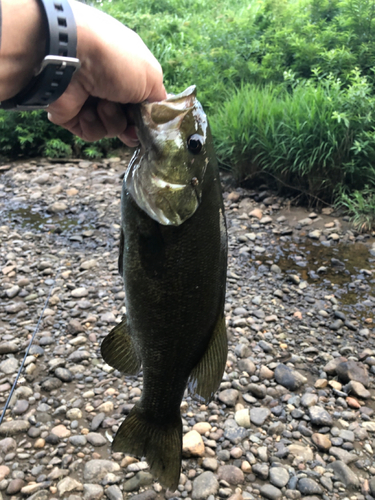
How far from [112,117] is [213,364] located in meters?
1.13

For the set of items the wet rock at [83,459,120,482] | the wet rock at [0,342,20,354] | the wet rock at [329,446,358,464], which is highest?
the wet rock at [329,446,358,464]

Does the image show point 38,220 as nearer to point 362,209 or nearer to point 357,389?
point 362,209

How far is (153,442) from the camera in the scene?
1735 mm

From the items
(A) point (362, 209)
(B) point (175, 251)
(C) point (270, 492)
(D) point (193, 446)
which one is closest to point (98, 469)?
(D) point (193, 446)

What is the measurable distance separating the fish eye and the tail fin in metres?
1.04

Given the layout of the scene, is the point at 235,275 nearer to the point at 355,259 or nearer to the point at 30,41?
the point at 355,259

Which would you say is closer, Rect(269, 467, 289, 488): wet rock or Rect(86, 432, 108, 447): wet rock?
Rect(269, 467, 289, 488): wet rock

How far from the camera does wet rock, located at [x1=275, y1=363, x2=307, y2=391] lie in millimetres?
→ 3375

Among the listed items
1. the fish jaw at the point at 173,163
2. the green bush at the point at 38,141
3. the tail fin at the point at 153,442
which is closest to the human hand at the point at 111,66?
the fish jaw at the point at 173,163

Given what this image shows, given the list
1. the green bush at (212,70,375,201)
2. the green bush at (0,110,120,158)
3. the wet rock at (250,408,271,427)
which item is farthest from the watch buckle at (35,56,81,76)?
the green bush at (0,110,120,158)

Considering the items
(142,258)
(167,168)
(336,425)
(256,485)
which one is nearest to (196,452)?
(256,485)

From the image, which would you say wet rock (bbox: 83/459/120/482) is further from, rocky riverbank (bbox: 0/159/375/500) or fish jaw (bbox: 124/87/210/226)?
fish jaw (bbox: 124/87/210/226)

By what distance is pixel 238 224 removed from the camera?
593 cm

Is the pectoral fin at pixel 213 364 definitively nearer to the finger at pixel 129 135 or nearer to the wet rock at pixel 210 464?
the finger at pixel 129 135
